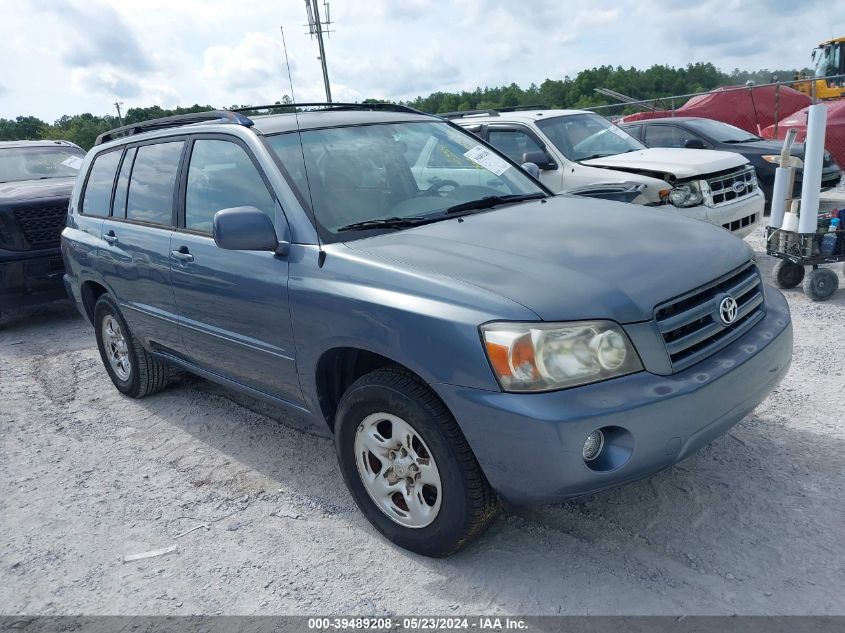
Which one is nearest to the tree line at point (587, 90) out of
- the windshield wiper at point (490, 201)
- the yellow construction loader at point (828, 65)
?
the yellow construction loader at point (828, 65)

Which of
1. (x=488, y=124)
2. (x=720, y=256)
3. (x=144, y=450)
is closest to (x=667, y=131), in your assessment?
(x=488, y=124)

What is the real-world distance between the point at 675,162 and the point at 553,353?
19.0 ft

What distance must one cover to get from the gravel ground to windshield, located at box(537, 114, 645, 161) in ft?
14.0

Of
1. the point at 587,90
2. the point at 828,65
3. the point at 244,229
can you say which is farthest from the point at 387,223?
the point at 587,90

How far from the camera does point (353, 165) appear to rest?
3.62 metres

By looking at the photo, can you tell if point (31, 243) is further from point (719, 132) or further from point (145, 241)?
point (719, 132)

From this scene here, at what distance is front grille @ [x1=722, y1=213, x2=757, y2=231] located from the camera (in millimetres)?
7574

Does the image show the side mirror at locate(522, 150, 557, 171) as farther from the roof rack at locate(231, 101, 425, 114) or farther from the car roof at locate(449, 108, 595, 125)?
the roof rack at locate(231, 101, 425, 114)

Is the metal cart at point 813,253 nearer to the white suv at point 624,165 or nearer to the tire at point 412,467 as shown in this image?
the white suv at point 624,165

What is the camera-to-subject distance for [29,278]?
745 centimetres

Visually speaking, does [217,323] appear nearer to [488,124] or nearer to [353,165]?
[353,165]

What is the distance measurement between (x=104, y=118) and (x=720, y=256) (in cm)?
5705

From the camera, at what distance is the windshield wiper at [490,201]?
3617 mm

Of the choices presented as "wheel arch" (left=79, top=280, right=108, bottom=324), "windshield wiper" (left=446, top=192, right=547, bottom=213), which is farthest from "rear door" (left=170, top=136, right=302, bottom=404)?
"wheel arch" (left=79, top=280, right=108, bottom=324)
